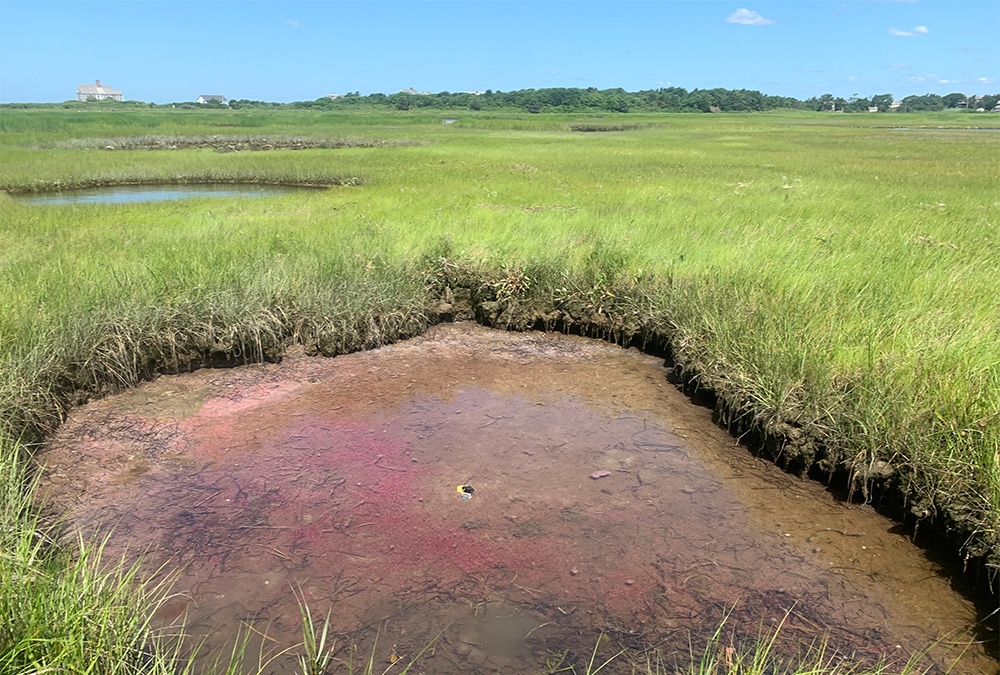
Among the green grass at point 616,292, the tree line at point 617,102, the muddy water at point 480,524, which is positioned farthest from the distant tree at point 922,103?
the muddy water at point 480,524

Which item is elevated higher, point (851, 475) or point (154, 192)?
point (154, 192)

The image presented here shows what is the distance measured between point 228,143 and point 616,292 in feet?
105

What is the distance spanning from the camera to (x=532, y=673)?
320cm

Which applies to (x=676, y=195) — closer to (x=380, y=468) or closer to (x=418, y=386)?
(x=418, y=386)

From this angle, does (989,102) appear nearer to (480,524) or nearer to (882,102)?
(882,102)

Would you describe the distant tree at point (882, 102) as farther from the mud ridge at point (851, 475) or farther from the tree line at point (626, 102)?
the mud ridge at point (851, 475)

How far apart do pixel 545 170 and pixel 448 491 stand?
51.7ft

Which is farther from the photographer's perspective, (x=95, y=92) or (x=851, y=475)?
(x=95, y=92)

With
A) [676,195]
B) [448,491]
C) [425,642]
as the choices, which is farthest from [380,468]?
[676,195]

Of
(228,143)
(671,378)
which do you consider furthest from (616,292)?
(228,143)

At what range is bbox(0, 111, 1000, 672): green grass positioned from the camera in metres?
4.52

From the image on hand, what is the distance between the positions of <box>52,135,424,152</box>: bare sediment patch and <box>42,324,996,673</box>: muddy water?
2775 cm

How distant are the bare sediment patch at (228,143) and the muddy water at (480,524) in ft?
91.0

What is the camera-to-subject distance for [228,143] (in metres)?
33.5
